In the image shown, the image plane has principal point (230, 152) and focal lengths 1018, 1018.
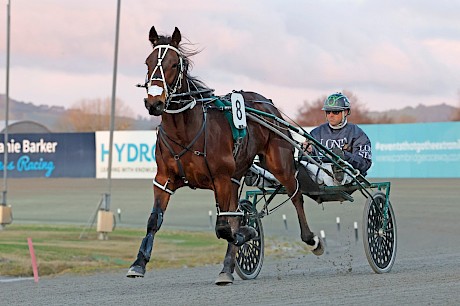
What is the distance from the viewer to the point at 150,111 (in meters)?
8.40

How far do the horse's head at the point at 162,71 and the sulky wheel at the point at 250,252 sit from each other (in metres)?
2.28

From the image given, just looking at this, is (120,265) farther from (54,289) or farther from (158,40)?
(158,40)

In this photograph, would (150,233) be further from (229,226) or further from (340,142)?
(340,142)

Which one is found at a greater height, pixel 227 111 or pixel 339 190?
pixel 227 111

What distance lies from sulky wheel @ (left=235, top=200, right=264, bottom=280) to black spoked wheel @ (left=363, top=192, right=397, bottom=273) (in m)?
1.12

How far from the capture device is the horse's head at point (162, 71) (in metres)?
8.39

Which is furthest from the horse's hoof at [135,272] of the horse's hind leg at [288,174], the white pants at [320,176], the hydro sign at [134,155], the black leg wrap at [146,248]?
the hydro sign at [134,155]

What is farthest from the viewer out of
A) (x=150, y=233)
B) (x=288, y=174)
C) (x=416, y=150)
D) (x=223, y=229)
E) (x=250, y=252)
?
(x=416, y=150)

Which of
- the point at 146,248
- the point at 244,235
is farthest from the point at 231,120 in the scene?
the point at 146,248

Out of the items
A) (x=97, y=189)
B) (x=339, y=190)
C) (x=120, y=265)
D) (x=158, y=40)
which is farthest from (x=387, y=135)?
(x=158, y=40)

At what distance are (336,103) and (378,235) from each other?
1.50 m

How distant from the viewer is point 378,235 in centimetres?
1100

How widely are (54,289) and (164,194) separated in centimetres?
187

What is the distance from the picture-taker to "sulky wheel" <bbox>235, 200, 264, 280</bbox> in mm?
10492
